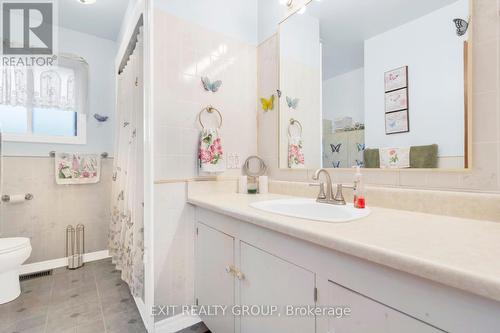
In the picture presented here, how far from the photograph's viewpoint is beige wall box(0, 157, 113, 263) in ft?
7.38

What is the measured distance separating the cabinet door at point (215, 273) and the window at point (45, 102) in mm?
2102

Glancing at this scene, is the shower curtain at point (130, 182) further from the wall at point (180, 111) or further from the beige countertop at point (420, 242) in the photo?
the beige countertop at point (420, 242)

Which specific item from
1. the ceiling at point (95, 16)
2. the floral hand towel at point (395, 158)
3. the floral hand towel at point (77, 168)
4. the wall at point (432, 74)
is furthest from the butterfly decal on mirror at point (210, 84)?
the floral hand towel at point (77, 168)

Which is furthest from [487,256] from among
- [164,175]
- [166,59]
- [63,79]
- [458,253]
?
[63,79]

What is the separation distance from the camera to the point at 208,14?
5.51 feet

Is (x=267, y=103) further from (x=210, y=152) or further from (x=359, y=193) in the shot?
(x=359, y=193)

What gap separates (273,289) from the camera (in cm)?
92

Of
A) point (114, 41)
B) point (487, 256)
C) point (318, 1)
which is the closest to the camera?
point (487, 256)

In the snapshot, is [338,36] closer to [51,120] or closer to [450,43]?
[450,43]

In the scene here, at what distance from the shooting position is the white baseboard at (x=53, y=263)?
2273 mm

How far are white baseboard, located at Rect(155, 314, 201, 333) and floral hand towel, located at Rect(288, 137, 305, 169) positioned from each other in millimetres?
1200

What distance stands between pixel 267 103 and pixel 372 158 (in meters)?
0.90

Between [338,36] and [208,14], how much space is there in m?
0.93

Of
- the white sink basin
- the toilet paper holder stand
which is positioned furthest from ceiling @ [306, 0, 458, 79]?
the toilet paper holder stand
